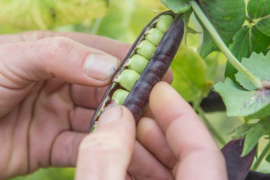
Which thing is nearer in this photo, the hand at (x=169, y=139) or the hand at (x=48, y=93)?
the hand at (x=169, y=139)

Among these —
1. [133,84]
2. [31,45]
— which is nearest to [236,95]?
[133,84]

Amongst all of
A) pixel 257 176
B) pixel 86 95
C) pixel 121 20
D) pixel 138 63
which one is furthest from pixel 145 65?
pixel 121 20

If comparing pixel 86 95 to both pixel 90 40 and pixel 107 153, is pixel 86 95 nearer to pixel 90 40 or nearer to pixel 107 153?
pixel 90 40

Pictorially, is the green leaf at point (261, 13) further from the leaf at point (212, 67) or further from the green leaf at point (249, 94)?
the leaf at point (212, 67)

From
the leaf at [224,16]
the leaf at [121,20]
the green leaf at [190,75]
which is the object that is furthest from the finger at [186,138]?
the leaf at [121,20]

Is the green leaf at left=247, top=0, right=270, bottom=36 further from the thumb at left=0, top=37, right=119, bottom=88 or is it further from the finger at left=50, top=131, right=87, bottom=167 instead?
the finger at left=50, top=131, right=87, bottom=167

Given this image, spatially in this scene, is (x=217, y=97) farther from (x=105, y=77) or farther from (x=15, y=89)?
(x=15, y=89)

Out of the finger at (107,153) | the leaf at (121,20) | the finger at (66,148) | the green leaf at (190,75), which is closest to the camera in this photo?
the finger at (107,153)

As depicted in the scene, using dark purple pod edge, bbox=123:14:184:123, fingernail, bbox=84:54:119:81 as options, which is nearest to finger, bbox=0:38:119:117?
fingernail, bbox=84:54:119:81
